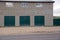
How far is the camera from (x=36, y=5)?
44.0 metres

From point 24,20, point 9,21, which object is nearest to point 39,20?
point 24,20

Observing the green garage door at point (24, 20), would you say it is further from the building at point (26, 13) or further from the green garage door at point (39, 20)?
the green garage door at point (39, 20)

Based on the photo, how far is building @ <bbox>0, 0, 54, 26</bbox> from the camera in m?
43.1

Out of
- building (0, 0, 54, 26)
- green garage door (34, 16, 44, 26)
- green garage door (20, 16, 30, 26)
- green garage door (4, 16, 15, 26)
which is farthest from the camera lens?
green garage door (34, 16, 44, 26)

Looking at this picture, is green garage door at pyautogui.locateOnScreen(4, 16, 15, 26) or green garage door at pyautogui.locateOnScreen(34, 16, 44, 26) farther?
green garage door at pyautogui.locateOnScreen(34, 16, 44, 26)

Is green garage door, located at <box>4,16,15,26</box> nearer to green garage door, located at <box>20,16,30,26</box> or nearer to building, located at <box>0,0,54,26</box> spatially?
building, located at <box>0,0,54,26</box>

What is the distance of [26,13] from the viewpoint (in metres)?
43.4

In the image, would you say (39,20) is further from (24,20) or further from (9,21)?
(9,21)

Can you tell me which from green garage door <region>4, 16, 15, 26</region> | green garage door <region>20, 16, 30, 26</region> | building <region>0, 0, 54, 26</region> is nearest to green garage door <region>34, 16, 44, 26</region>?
building <region>0, 0, 54, 26</region>

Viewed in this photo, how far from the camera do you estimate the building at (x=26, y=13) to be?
4309 centimetres

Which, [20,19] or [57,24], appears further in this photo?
[57,24]

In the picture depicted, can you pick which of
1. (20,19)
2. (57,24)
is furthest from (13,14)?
(57,24)

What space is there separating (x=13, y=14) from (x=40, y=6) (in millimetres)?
7016

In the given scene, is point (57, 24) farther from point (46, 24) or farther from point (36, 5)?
point (36, 5)
